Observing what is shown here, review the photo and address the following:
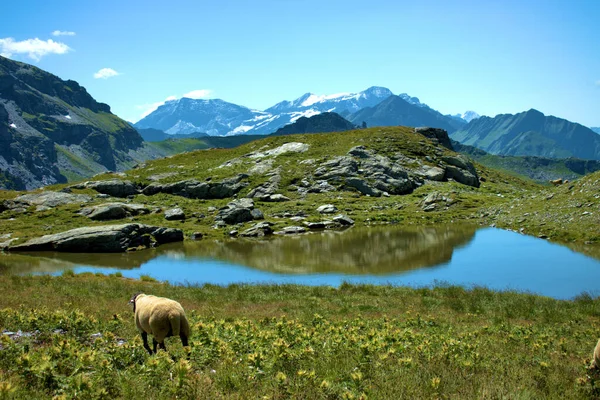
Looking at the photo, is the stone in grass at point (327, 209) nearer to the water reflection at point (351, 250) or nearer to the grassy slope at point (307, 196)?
the grassy slope at point (307, 196)

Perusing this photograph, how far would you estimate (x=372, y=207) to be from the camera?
78.5 m

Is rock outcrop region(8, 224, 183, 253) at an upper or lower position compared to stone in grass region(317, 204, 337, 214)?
lower

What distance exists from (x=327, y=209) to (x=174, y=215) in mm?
28198

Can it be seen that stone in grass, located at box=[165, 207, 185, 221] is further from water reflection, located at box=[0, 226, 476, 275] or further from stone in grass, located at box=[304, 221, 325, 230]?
stone in grass, located at box=[304, 221, 325, 230]

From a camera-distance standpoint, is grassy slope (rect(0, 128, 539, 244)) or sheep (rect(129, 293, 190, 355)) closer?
sheep (rect(129, 293, 190, 355))

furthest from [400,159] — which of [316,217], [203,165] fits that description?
[203,165]

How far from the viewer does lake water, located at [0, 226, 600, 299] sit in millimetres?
33094

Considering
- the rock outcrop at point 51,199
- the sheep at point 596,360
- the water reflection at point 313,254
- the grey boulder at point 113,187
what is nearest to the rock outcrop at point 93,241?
the water reflection at point 313,254

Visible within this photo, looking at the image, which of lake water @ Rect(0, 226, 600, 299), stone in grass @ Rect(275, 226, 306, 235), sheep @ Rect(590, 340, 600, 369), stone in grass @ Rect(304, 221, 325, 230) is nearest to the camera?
sheep @ Rect(590, 340, 600, 369)

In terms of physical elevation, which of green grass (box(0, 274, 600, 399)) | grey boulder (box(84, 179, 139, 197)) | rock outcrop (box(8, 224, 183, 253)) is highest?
grey boulder (box(84, 179, 139, 197))

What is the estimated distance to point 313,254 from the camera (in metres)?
47.3

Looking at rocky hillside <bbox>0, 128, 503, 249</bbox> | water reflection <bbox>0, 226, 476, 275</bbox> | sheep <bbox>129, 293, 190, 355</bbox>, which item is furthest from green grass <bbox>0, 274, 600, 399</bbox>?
rocky hillside <bbox>0, 128, 503, 249</bbox>

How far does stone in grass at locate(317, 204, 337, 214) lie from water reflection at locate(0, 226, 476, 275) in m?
12.6

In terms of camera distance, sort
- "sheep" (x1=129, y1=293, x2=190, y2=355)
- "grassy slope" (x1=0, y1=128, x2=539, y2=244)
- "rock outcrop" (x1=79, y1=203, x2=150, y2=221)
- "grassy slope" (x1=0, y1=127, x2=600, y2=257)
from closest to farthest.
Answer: "sheep" (x1=129, y1=293, x2=190, y2=355) → "grassy slope" (x1=0, y1=127, x2=600, y2=257) → "grassy slope" (x1=0, y1=128, x2=539, y2=244) → "rock outcrop" (x1=79, y1=203, x2=150, y2=221)
